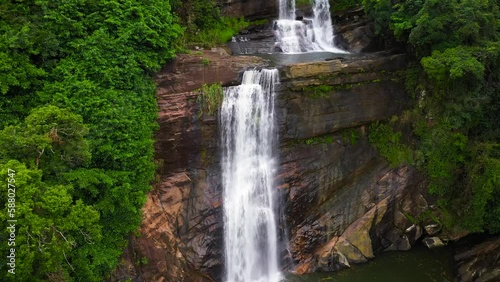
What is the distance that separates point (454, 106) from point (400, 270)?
6.60 m

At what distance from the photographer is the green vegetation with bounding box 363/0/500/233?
14297 mm

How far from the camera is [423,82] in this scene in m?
16.4

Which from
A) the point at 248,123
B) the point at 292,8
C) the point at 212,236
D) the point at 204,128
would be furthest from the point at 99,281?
the point at 292,8

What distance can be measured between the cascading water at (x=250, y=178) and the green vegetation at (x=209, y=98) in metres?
0.30

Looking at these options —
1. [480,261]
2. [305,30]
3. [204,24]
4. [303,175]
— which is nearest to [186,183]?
[303,175]

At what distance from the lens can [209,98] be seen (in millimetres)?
14359

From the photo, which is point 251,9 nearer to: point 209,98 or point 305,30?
point 305,30

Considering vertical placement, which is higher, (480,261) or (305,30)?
(305,30)

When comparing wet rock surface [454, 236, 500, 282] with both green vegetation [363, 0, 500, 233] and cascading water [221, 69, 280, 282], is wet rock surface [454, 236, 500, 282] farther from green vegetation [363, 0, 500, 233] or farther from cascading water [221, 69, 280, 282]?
cascading water [221, 69, 280, 282]


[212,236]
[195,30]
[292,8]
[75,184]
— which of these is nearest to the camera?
[75,184]

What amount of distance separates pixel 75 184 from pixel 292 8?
1444 cm

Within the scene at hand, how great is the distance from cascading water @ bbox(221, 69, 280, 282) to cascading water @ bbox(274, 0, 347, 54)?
17.6 ft

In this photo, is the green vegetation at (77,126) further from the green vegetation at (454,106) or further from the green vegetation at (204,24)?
the green vegetation at (454,106)

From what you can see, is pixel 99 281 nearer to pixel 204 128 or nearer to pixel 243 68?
pixel 204 128
